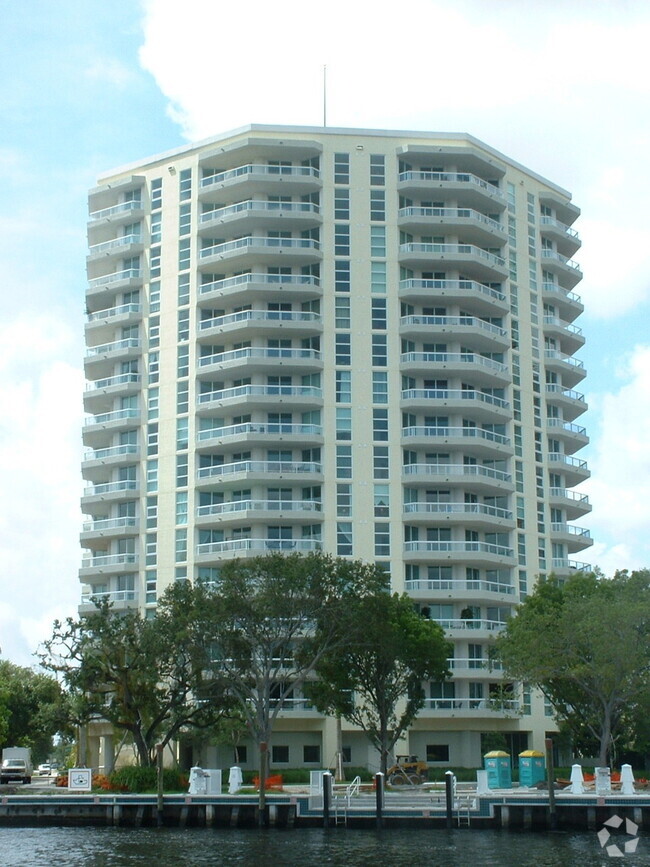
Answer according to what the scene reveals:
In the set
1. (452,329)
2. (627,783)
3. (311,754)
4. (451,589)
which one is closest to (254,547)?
(451,589)

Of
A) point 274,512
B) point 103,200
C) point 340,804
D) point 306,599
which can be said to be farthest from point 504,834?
point 103,200

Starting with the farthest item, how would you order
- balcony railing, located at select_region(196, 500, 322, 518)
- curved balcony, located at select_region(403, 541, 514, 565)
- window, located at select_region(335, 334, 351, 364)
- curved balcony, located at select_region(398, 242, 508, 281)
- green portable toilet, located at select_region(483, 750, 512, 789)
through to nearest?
curved balcony, located at select_region(398, 242, 508, 281) → window, located at select_region(335, 334, 351, 364) → curved balcony, located at select_region(403, 541, 514, 565) → balcony railing, located at select_region(196, 500, 322, 518) → green portable toilet, located at select_region(483, 750, 512, 789)

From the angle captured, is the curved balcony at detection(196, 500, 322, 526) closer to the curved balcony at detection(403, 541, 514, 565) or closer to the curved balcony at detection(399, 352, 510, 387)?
the curved balcony at detection(403, 541, 514, 565)

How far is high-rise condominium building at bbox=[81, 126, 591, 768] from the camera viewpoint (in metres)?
106

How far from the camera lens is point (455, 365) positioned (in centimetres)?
10931

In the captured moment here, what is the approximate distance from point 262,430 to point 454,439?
15895 mm

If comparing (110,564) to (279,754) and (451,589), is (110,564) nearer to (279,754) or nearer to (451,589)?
(279,754)

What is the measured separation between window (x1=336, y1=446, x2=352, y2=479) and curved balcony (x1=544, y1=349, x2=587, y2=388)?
23.1 m

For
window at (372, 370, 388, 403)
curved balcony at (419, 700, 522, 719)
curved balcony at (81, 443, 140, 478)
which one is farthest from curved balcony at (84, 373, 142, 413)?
curved balcony at (419, 700, 522, 719)

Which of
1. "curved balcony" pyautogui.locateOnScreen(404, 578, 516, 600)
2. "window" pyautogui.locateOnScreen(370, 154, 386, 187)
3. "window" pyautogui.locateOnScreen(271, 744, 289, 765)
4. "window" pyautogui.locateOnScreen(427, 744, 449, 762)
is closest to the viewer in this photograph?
"window" pyautogui.locateOnScreen(271, 744, 289, 765)

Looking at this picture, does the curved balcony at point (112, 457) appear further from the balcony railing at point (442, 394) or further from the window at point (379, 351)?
the balcony railing at point (442, 394)

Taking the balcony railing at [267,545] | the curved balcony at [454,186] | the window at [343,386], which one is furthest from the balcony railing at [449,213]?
the balcony railing at [267,545]

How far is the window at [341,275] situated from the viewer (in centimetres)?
11075

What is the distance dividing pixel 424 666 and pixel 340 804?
2238 cm
